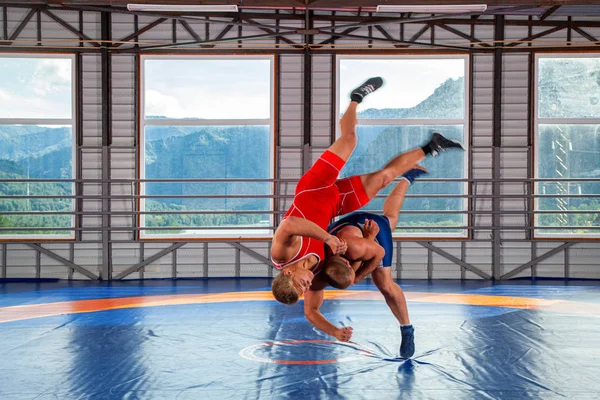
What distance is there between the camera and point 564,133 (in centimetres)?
1184

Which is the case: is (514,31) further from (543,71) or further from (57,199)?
(57,199)

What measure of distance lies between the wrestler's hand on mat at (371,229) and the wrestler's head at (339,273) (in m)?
0.41

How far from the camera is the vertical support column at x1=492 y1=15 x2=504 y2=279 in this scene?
11492 mm

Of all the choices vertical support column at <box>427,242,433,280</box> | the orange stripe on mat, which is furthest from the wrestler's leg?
vertical support column at <box>427,242,433,280</box>

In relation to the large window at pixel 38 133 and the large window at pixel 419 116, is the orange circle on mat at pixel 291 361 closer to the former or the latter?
the large window at pixel 419 116

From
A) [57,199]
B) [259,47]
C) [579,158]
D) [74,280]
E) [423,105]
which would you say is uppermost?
[259,47]

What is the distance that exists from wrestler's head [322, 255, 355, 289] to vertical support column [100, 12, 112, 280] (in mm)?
7719

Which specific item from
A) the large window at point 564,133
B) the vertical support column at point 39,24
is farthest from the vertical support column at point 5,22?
the large window at point 564,133

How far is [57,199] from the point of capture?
11875 millimetres

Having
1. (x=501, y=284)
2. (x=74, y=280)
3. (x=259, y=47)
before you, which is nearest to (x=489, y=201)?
(x=501, y=284)

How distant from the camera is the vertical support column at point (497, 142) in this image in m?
11.5

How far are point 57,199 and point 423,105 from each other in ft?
22.2

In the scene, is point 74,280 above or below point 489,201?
below

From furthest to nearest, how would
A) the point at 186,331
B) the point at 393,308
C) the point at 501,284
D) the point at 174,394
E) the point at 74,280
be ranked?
the point at 74,280 < the point at 501,284 < the point at 186,331 < the point at 393,308 < the point at 174,394
